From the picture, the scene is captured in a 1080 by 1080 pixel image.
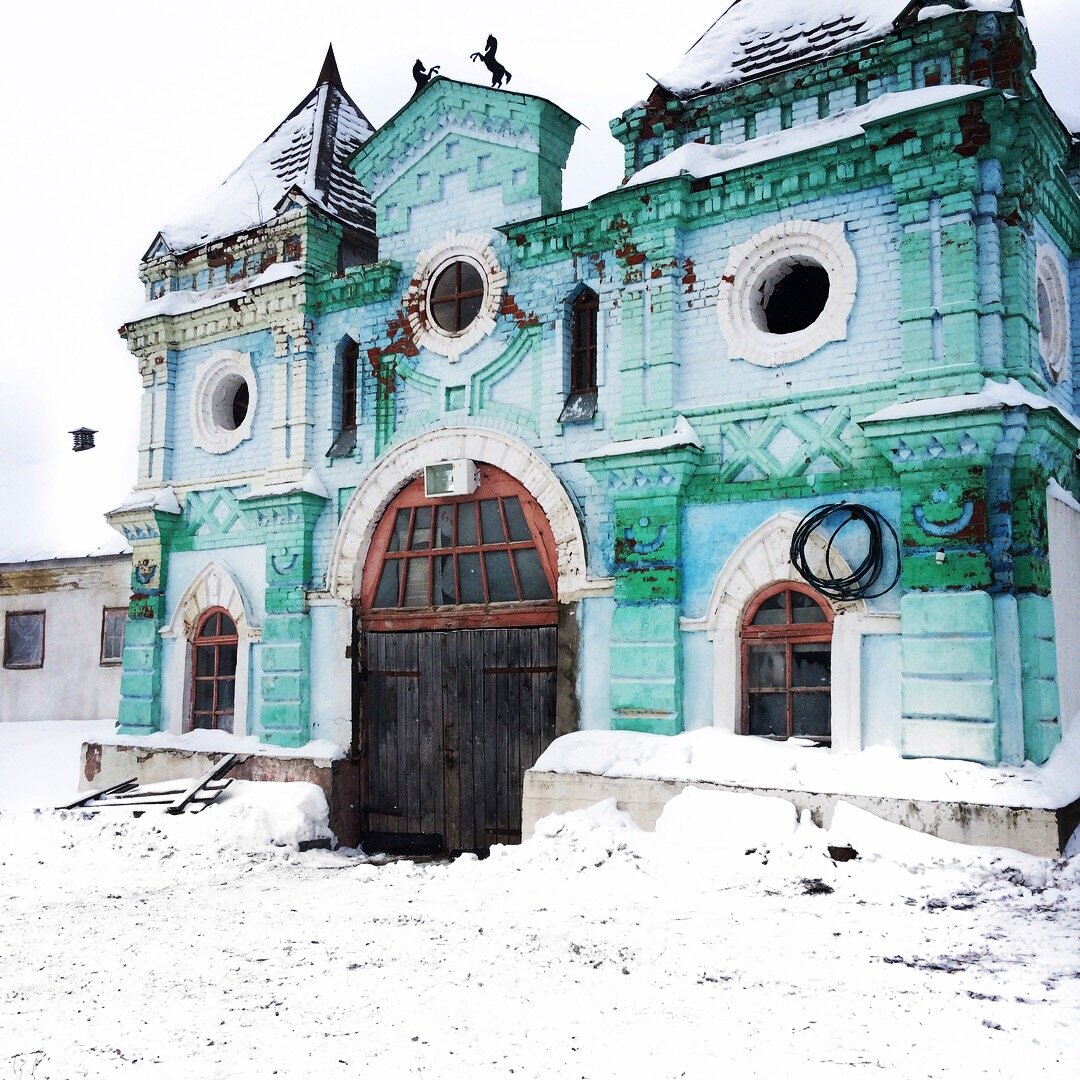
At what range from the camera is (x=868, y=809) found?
8023 mm

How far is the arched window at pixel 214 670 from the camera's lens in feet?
41.8

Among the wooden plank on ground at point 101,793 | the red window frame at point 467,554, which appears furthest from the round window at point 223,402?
the wooden plank on ground at point 101,793

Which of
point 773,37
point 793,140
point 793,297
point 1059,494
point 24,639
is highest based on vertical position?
point 773,37

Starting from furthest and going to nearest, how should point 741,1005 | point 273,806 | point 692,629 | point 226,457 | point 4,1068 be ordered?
1. point 226,457
2. point 273,806
3. point 692,629
4. point 741,1005
5. point 4,1068

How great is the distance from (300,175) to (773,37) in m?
6.03

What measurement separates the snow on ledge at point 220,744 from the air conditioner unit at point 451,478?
2.91 metres

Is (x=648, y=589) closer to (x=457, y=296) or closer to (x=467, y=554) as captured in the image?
(x=467, y=554)

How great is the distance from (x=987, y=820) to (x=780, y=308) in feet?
15.5

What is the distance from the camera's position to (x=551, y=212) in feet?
35.9

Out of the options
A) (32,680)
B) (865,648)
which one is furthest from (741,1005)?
(32,680)

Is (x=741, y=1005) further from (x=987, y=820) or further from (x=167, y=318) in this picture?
(x=167, y=318)

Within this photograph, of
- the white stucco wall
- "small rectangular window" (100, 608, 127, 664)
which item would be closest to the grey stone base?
"small rectangular window" (100, 608, 127, 664)

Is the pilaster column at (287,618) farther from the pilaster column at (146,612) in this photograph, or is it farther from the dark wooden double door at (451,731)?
the pilaster column at (146,612)

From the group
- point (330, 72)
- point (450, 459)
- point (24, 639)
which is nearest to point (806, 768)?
Result: point (450, 459)
